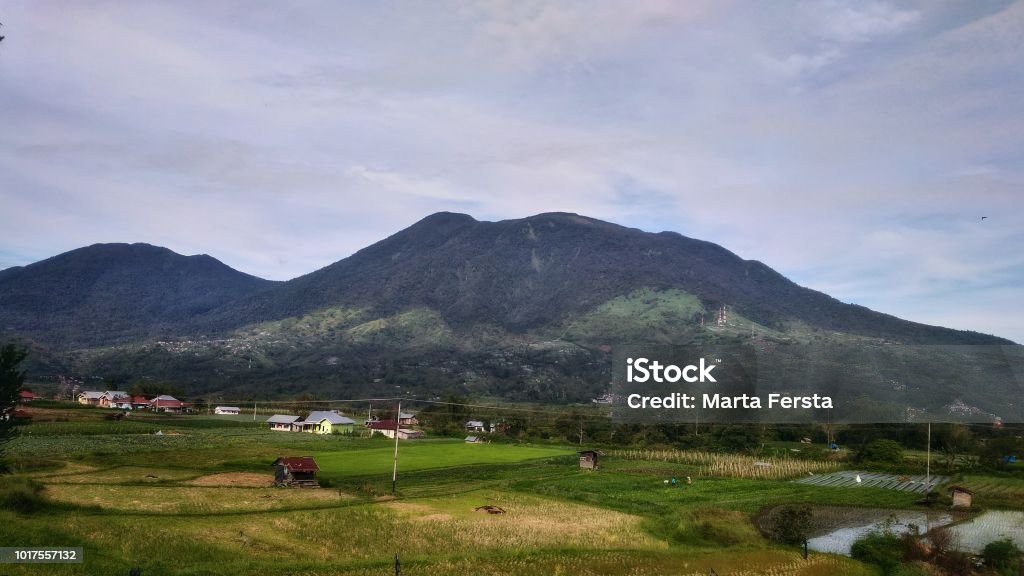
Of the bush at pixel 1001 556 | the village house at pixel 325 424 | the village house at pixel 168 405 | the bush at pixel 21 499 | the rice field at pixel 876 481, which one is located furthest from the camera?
the village house at pixel 168 405

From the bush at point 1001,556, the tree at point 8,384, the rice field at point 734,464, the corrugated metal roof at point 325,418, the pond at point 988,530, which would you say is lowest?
the rice field at point 734,464

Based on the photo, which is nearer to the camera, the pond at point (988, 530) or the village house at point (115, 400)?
the pond at point (988, 530)

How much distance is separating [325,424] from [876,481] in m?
59.4

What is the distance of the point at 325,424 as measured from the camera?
8600 centimetres

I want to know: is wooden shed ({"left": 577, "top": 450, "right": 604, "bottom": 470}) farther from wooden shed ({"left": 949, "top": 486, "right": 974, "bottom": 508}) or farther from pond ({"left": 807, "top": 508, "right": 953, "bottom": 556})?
wooden shed ({"left": 949, "top": 486, "right": 974, "bottom": 508})

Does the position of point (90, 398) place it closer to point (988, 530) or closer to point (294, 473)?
point (294, 473)

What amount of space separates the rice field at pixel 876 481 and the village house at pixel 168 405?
79731mm

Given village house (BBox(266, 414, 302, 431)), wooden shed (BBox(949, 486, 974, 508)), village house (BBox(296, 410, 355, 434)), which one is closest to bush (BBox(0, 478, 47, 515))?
wooden shed (BBox(949, 486, 974, 508))

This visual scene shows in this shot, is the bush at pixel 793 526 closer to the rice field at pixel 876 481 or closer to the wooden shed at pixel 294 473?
the rice field at pixel 876 481

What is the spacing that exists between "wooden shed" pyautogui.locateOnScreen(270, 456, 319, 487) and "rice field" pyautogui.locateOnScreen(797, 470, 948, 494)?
127 ft

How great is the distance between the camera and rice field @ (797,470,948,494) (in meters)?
55.6

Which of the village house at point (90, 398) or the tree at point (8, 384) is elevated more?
the tree at point (8, 384)

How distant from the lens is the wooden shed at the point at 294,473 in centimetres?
4338

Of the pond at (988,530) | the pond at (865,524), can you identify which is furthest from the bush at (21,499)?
the pond at (988,530)
